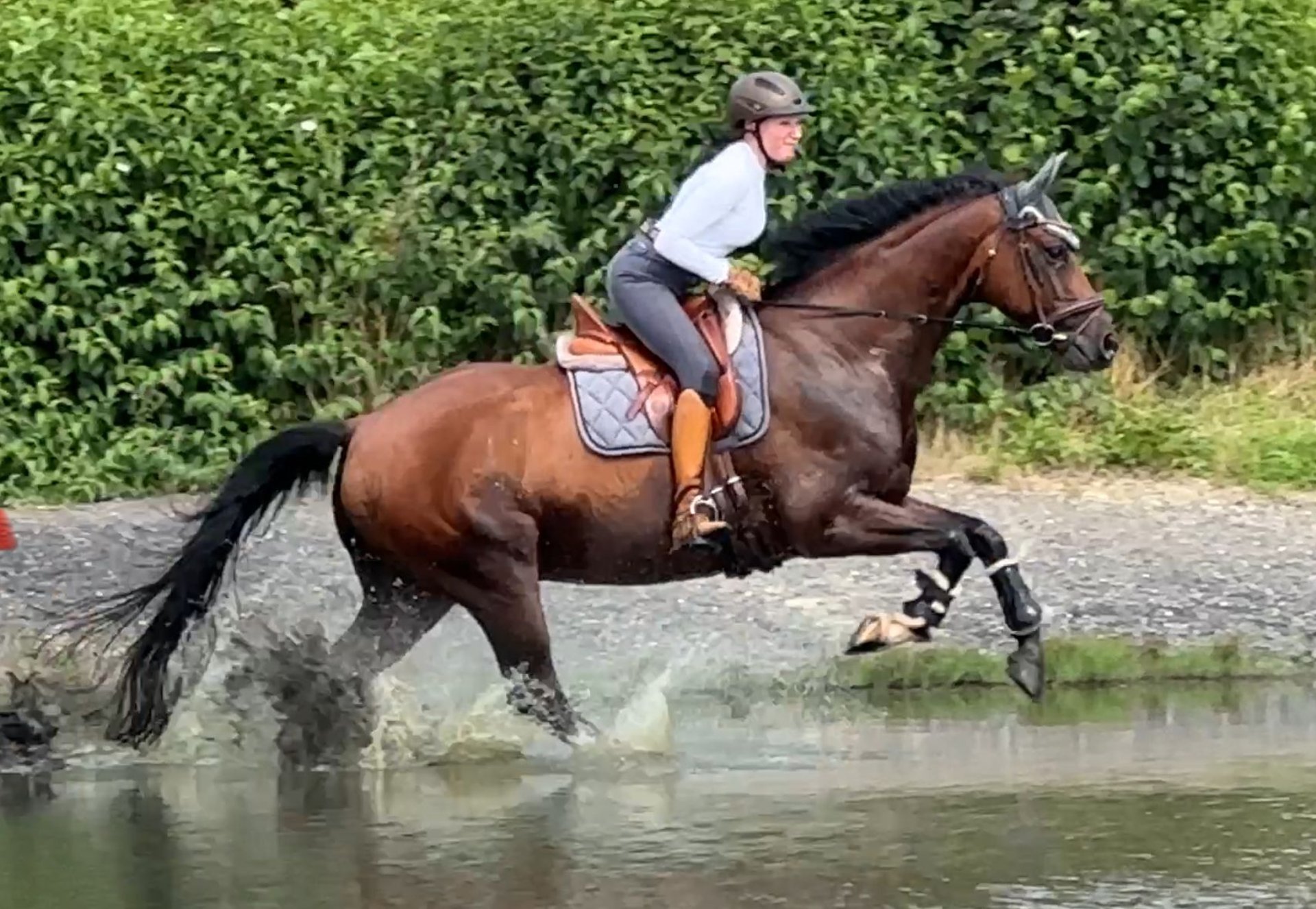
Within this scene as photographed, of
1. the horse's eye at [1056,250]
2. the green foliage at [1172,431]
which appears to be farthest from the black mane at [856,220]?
the green foliage at [1172,431]

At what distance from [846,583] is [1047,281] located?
364 centimetres

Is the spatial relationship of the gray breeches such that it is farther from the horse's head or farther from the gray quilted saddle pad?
the horse's head

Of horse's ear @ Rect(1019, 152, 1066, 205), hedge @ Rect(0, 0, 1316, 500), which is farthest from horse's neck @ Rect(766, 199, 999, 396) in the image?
hedge @ Rect(0, 0, 1316, 500)

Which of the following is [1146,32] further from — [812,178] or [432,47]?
[432,47]

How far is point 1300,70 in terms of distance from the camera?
17078 mm

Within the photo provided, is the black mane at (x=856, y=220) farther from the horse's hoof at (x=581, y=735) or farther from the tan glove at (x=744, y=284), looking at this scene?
the horse's hoof at (x=581, y=735)

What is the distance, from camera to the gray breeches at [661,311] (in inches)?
384

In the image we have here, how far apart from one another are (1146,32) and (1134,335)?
6.52 ft

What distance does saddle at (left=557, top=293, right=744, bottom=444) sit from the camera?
9.84 meters

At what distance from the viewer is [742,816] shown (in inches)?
347

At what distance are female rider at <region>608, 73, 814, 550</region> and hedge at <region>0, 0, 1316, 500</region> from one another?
6.63 m

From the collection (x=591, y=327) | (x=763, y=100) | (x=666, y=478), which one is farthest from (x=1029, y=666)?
(x=763, y=100)

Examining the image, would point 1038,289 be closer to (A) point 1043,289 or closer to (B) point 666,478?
(A) point 1043,289

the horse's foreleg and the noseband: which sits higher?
the noseband
